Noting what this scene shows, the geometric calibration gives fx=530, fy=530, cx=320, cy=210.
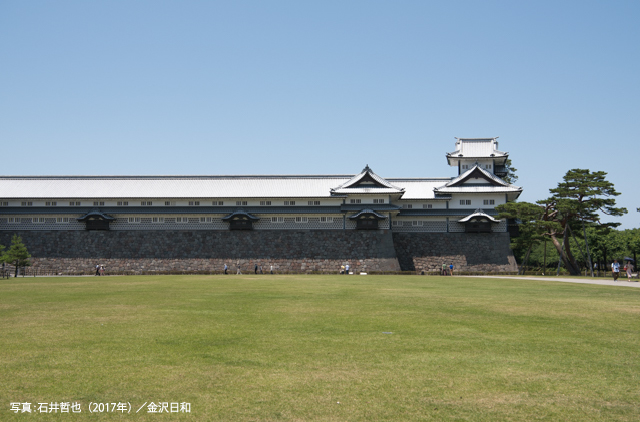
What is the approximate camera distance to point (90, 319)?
14.9m

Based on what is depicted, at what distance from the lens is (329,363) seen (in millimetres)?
9305

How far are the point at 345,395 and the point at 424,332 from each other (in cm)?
547

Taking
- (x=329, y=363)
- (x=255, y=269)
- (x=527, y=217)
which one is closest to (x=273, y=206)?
(x=255, y=269)

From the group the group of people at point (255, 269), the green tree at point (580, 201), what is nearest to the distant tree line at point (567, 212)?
A: the green tree at point (580, 201)

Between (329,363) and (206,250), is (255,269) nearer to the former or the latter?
(206,250)

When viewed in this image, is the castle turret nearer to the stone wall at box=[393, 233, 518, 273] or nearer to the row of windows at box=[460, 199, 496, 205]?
the row of windows at box=[460, 199, 496, 205]

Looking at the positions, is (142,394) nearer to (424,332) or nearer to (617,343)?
(424,332)

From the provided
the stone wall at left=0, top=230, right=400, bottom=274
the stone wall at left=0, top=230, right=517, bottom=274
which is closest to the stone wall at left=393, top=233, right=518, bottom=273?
the stone wall at left=0, top=230, right=517, bottom=274

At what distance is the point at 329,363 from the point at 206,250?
51.8 metres

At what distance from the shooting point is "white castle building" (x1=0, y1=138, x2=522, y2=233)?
6025 centimetres

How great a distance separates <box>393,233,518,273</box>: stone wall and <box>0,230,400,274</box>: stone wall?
3495mm

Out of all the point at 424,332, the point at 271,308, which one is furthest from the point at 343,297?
the point at 424,332

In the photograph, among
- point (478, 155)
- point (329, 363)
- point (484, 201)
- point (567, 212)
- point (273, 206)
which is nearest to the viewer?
point (329, 363)

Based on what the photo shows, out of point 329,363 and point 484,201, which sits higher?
point 484,201
